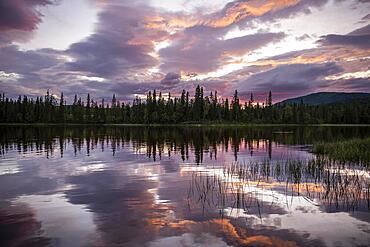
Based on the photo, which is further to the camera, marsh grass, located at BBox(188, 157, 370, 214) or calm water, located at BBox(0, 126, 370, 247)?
marsh grass, located at BBox(188, 157, 370, 214)

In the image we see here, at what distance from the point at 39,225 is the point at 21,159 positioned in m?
24.3

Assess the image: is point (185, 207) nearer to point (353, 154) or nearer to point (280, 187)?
point (280, 187)

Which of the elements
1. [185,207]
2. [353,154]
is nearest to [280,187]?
[185,207]

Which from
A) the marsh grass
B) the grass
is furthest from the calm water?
the grass

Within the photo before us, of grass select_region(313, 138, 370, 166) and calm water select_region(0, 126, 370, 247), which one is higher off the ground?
grass select_region(313, 138, 370, 166)

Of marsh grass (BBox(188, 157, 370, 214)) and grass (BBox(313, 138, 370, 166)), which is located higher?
grass (BBox(313, 138, 370, 166))

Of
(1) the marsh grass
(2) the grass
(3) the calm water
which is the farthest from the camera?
(2) the grass

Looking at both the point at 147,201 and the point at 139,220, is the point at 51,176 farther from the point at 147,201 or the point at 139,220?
the point at 139,220

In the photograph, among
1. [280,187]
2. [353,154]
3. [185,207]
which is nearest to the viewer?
[185,207]

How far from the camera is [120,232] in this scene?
1281 cm

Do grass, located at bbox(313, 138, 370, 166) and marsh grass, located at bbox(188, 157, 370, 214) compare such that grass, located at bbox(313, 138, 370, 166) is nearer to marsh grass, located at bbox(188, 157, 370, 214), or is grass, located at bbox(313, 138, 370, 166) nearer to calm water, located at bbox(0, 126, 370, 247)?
calm water, located at bbox(0, 126, 370, 247)

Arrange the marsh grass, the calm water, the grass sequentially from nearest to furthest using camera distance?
1. the calm water
2. the marsh grass
3. the grass

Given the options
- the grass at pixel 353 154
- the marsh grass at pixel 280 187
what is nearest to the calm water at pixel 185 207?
the marsh grass at pixel 280 187

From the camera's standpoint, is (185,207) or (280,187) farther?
(280,187)
